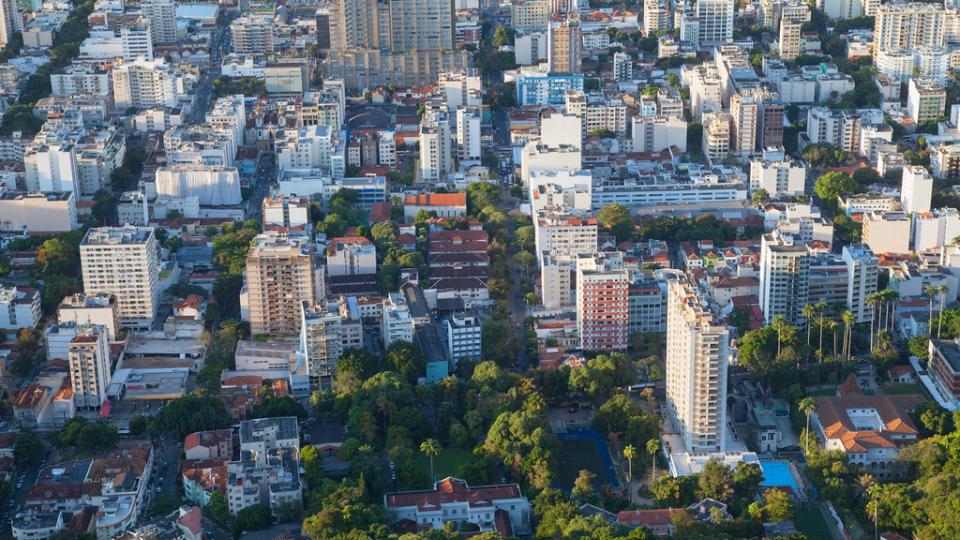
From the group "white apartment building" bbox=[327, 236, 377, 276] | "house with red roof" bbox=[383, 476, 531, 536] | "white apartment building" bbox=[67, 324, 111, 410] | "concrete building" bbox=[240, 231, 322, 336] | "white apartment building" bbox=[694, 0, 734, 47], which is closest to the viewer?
"house with red roof" bbox=[383, 476, 531, 536]

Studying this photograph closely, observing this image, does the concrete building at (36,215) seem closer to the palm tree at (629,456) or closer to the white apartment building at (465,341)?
the white apartment building at (465,341)

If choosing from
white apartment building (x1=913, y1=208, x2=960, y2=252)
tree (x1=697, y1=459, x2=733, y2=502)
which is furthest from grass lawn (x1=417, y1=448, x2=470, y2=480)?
white apartment building (x1=913, y1=208, x2=960, y2=252)

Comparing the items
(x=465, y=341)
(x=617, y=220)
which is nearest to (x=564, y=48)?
(x=617, y=220)

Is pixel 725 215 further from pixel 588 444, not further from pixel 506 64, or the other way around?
pixel 506 64

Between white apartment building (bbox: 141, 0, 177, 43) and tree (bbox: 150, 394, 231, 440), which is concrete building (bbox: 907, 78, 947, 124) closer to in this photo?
tree (bbox: 150, 394, 231, 440)

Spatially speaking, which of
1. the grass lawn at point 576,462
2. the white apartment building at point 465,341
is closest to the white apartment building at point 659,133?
the white apartment building at point 465,341
